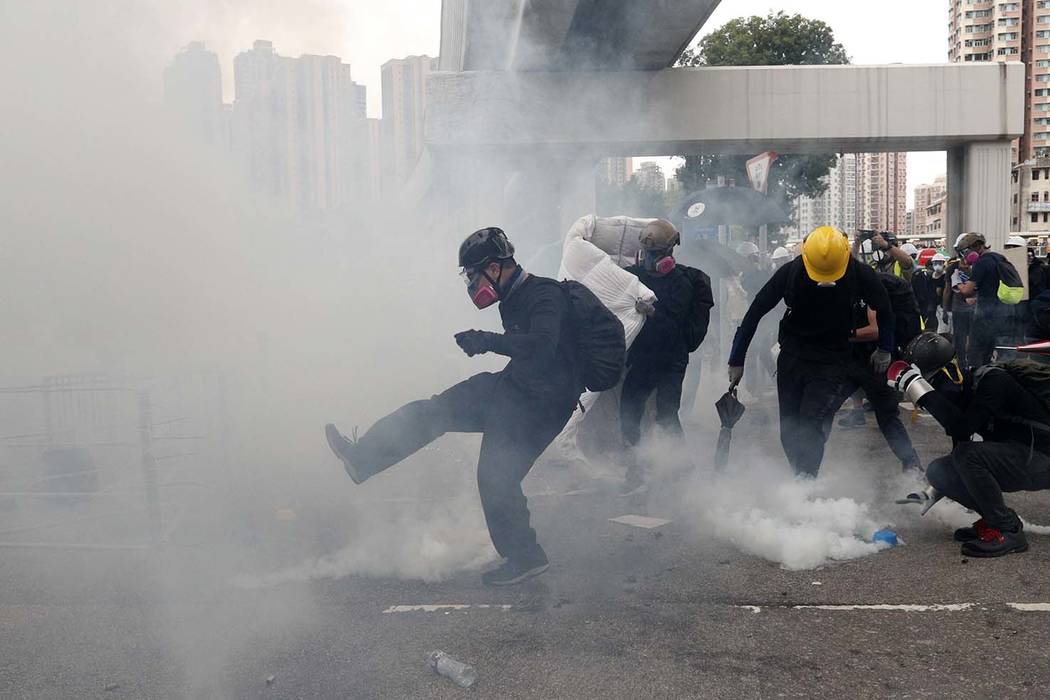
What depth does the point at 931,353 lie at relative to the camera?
437 cm

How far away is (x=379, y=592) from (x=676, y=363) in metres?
2.69

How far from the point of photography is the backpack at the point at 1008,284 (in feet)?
29.8

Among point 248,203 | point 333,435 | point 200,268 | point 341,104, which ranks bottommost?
point 333,435

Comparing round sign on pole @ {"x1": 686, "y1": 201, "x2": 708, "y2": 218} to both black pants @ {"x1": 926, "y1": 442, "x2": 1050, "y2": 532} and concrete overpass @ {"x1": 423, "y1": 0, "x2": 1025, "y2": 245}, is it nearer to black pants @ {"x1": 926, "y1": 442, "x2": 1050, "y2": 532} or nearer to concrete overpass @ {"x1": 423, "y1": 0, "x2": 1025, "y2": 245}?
concrete overpass @ {"x1": 423, "y1": 0, "x2": 1025, "y2": 245}

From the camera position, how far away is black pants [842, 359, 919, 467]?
533cm

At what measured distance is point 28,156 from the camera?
5945 mm

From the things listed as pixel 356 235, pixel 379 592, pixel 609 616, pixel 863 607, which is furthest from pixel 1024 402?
pixel 356 235

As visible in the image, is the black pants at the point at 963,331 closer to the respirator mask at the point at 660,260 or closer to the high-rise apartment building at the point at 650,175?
the high-rise apartment building at the point at 650,175

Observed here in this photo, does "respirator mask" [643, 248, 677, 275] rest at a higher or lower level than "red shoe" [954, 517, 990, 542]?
higher

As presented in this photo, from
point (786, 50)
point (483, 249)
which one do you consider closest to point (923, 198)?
point (786, 50)

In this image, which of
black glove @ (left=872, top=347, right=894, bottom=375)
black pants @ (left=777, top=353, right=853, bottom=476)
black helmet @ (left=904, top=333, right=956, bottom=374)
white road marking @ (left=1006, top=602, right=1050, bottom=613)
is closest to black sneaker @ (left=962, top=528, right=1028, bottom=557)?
white road marking @ (left=1006, top=602, right=1050, bottom=613)

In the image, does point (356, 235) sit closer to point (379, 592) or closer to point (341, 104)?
point (341, 104)

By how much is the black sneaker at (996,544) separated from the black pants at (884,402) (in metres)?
1.06

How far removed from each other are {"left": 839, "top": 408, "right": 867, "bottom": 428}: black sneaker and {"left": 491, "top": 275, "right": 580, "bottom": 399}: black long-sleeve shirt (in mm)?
4949
